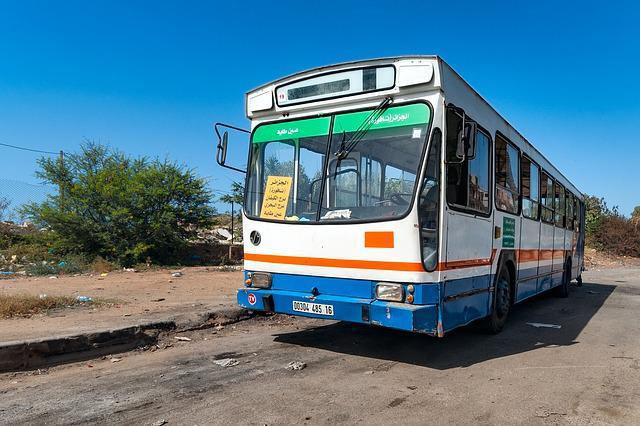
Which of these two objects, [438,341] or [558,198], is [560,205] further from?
[438,341]

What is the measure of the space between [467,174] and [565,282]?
8712mm

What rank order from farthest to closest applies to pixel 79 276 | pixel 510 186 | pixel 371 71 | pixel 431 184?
pixel 79 276 → pixel 510 186 → pixel 371 71 → pixel 431 184

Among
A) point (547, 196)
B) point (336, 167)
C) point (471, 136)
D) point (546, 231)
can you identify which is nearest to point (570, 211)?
point (547, 196)

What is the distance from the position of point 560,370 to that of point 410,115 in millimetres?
3334

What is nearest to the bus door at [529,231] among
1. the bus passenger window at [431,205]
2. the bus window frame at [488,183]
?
the bus window frame at [488,183]

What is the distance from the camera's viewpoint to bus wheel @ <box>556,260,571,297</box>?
1281 centimetres

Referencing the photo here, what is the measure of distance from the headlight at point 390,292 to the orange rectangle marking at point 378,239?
425mm

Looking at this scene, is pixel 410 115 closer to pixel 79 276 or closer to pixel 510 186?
pixel 510 186

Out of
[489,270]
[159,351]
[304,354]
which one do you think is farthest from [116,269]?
[489,270]

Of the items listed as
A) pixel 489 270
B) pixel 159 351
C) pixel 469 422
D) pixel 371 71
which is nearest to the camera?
pixel 469 422

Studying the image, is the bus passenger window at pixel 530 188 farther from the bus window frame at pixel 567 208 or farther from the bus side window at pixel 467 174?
the bus window frame at pixel 567 208

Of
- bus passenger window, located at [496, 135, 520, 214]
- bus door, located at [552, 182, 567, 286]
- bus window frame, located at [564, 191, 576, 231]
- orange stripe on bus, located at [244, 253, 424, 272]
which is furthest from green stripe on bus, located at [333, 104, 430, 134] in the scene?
bus window frame, located at [564, 191, 576, 231]

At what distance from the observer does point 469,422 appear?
3.95 m

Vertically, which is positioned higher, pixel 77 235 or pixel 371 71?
pixel 371 71
